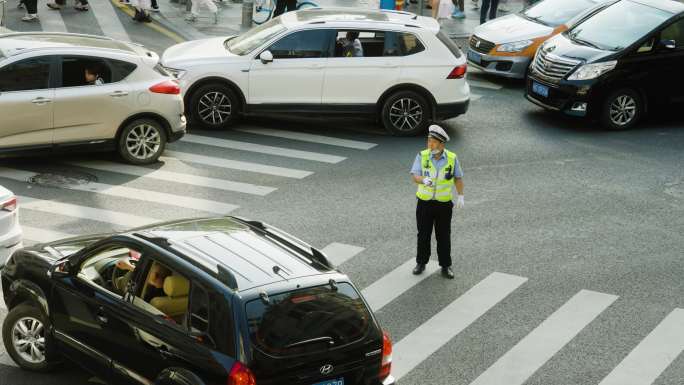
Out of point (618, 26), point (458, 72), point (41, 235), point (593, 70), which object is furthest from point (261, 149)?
point (618, 26)

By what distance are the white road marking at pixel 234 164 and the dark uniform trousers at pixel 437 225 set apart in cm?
361

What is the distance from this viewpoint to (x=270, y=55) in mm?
16719

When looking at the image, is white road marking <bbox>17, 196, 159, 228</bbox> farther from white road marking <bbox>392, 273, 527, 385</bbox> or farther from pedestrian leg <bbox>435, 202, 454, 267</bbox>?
white road marking <bbox>392, 273, 527, 385</bbox>

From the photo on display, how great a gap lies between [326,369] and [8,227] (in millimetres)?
4510

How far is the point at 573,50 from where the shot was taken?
18.6m

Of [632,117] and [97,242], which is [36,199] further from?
[632,117]

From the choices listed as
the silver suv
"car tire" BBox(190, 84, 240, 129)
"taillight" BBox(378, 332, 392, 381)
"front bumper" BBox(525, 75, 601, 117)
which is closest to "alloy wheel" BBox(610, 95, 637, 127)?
"front bumper" BBox(525, 75, 601, 117)

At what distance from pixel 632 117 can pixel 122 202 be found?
913cm

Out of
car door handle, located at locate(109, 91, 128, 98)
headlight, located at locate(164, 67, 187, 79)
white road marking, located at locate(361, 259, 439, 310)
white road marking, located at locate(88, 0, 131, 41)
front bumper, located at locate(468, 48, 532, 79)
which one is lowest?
white road marking, located at locate(361, 259, 439, 310)

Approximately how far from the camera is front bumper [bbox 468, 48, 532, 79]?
20.8 meters

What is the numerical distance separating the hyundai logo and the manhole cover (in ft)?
25.5

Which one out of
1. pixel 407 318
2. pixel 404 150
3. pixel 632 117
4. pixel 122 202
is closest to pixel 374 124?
pixel 404 150

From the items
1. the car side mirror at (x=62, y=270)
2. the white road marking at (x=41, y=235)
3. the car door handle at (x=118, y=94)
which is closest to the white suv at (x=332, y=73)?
the car door handle at (x=118, y=94)

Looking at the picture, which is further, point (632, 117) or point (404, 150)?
point (632, 117)
